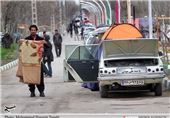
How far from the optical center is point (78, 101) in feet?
48.6

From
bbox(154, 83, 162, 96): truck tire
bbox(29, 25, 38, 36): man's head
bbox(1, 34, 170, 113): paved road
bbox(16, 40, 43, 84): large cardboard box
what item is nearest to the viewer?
bbox(1, 34, 170, 113): paved road

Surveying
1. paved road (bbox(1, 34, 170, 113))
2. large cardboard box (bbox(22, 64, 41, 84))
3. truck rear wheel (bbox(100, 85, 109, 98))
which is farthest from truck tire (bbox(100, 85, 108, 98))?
large cardboard box (bbox(22, 64, 41, 84))

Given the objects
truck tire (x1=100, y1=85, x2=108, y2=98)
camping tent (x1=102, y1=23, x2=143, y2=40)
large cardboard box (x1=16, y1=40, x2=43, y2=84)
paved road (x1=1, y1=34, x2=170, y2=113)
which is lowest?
paved road (x1=1, y1=34, x2=170, y2=113)

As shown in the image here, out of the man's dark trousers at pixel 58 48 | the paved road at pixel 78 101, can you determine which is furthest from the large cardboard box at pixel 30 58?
the man's dark trousers at pixel 58 48

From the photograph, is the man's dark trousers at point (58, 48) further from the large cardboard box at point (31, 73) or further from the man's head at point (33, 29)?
the large cardboard box at point (31, 73)

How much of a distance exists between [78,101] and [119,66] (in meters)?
1.42

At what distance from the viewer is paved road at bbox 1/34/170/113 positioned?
12.8m

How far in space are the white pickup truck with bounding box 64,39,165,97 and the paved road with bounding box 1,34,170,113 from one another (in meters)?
0.36

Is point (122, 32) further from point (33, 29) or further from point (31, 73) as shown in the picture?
point (31, 73)

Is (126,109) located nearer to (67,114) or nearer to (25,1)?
(67,114)

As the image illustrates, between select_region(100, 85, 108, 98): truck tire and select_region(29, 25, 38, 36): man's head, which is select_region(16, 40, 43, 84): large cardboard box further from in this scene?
select_region(100, 85, 108, 98): truck tire

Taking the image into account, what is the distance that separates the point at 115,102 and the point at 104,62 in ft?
4.62

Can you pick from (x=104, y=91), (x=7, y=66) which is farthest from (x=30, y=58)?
(x=7, y=66)

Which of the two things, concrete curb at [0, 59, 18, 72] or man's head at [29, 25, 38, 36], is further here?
concrete curb at [0, 59, 18, 72]
